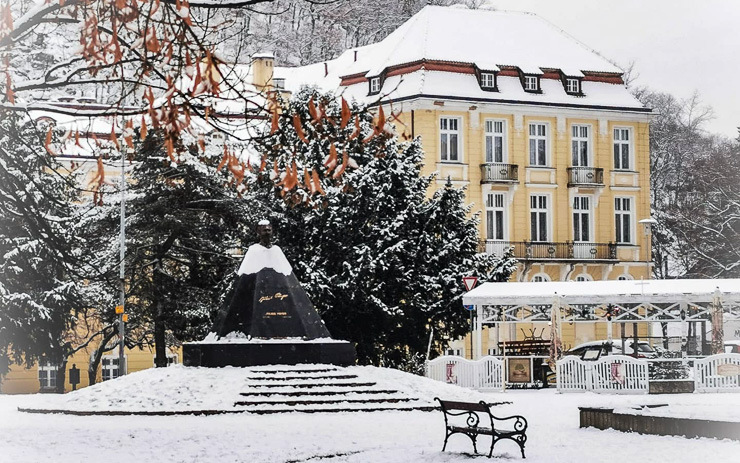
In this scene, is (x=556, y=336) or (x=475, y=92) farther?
(x=475, y=92)

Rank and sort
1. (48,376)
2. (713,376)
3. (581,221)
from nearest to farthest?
(713,376) → (48,376) → (581,221)

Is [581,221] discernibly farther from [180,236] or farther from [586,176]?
[180,236]

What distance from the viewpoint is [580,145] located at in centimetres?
5456

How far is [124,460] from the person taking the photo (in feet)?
51.2

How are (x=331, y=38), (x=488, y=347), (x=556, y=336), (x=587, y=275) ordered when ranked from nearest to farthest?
(x=556, y=336)
(x=488, y=347)
(x=587, y=275)
(x=331, y=38)

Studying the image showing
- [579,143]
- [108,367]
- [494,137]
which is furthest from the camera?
[579,143]

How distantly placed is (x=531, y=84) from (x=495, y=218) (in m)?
5.95

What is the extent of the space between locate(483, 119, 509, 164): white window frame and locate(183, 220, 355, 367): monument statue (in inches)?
1044

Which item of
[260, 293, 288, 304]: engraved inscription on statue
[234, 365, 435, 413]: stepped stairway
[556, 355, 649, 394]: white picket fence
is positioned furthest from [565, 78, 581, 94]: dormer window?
[234, 365, 435, 413]: stepped stairway

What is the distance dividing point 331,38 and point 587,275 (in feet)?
66.3

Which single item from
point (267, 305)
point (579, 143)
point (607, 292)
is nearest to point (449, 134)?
point (579, 143)

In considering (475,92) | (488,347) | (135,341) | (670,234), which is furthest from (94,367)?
(670,234)

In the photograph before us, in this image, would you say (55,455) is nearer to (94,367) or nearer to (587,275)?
(94,367)

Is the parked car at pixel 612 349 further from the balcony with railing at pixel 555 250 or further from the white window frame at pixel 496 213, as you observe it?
the white window frame at pixel 496 213
